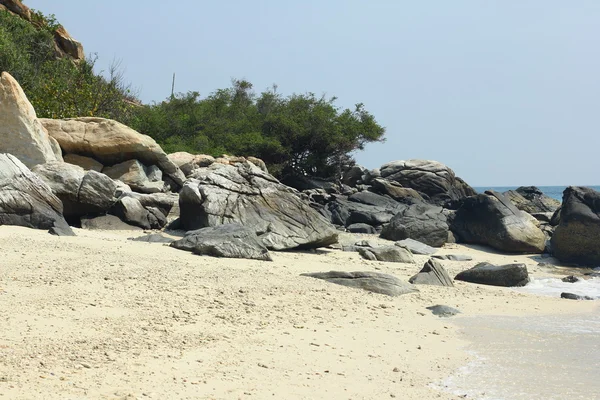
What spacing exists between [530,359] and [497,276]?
217 inches

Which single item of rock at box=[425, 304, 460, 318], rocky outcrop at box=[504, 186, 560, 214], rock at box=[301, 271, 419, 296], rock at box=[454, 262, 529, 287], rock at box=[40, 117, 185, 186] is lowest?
rock at box=[425, 304, 460, 318]

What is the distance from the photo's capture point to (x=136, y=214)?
1385 centimetres

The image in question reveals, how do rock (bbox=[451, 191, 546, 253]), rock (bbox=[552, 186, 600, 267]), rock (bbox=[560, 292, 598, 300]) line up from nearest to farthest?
1. rock (bbox=[560, 292, 598, 300])
2. rock (bbox=[552, 186, 600, 267])
3. rock (bbox=[451, 191, 546, 253])

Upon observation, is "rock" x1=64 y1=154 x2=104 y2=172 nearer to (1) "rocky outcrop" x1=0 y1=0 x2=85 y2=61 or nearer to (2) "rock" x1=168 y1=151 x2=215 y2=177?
(2) "rock" x1=168 y1=151 x2=215 y2=177

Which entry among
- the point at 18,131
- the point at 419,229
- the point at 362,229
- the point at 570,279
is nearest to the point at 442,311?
the point at 570,279

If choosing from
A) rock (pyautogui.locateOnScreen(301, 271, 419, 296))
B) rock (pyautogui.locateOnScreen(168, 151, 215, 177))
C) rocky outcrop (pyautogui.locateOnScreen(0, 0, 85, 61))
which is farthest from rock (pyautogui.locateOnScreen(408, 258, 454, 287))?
rocky outcrop (pyautogui.locateOnScreen(0, 0, 85, 61))

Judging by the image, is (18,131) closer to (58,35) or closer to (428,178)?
(428,178)

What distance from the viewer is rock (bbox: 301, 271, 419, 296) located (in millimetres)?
9289

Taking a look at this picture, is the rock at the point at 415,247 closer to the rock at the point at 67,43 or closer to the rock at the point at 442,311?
the rock at the point at 442,311

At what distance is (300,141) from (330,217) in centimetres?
1142

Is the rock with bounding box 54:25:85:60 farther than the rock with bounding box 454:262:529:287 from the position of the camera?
Answer: Yes

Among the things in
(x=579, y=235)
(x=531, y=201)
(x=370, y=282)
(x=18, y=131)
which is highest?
(x=531, y=201)

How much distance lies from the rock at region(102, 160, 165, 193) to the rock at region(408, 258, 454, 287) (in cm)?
778

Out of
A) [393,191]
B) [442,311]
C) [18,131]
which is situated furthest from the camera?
[393,191]
